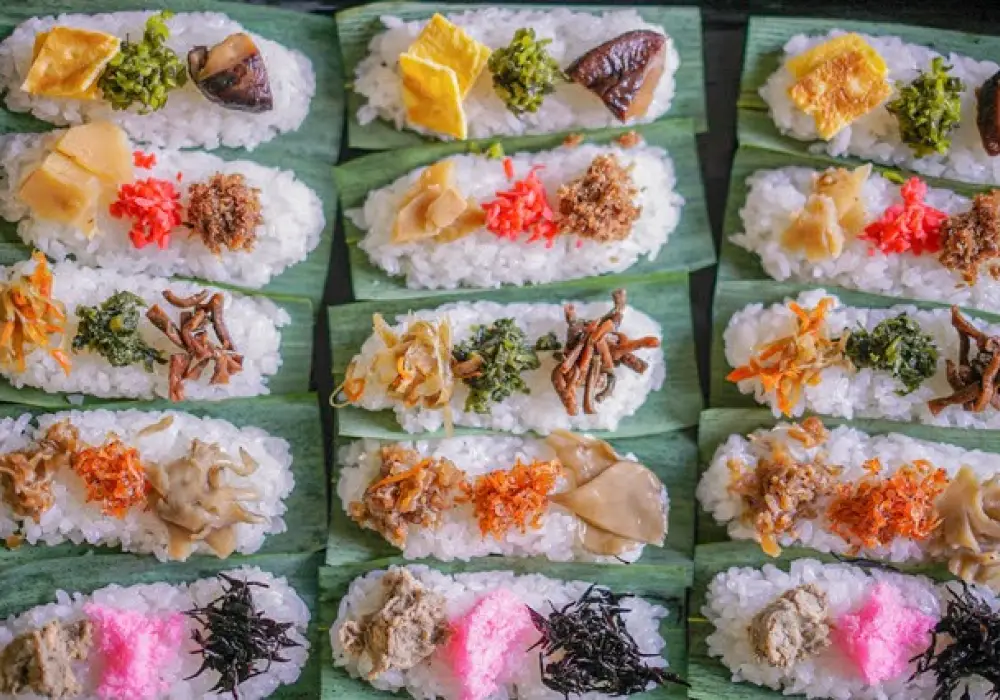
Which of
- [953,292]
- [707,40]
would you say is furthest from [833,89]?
[953,292]

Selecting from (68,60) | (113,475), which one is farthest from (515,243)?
(68,60)

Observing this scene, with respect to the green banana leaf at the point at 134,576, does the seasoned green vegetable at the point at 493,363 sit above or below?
above

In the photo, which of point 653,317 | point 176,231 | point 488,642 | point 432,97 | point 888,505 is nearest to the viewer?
point 888,505

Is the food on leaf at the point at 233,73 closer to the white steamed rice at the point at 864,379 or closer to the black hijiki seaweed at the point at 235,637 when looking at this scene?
the black hijiki seaweed at the point at 235,637

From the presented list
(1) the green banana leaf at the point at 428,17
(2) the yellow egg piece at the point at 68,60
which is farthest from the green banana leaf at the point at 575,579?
(2) the yellow egg piece at the point at 68,60

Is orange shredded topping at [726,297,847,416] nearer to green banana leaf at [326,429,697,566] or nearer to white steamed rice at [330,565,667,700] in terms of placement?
green banana leaf at [326,429,697,566]

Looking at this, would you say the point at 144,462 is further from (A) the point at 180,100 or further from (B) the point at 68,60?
(B) the point at 68,60
